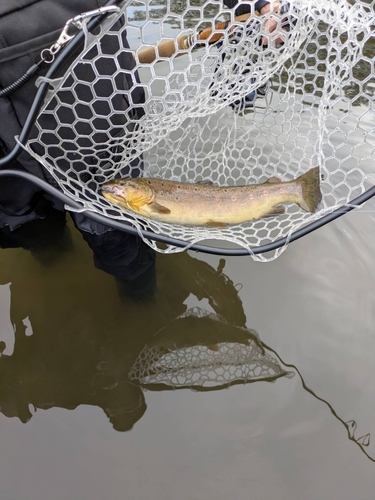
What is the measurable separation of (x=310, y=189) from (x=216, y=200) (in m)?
0.44

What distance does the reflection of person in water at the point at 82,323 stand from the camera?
206 cm

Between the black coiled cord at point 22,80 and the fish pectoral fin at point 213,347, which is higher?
the black coiled cord at point 22,80

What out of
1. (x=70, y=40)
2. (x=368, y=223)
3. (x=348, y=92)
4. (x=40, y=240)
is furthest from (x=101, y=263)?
(x=348, y=92)

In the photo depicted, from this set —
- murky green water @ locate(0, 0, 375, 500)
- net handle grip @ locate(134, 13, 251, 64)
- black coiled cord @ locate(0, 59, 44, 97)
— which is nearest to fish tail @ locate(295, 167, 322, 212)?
murky green water @ locate(0, 0, 375, 500)

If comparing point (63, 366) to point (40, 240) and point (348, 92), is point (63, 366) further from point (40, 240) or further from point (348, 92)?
point (348, 92)

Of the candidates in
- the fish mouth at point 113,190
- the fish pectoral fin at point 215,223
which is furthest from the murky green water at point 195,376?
the fish mouth at point 113,190

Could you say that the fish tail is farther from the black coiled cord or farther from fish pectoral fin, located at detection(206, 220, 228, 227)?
the black coiled cord

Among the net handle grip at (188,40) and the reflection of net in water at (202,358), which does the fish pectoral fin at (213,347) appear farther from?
the net handle grip at (188,40)

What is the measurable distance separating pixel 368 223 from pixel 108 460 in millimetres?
2208

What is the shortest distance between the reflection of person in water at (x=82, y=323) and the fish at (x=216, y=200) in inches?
28.9

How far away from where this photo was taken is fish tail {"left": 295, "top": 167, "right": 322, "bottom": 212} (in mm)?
1775

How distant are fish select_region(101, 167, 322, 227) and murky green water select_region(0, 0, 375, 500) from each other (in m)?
0.60

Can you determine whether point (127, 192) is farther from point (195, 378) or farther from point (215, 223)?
point (195, 378)

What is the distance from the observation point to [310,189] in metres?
1.79
